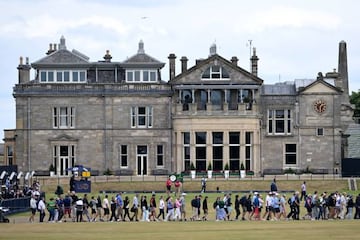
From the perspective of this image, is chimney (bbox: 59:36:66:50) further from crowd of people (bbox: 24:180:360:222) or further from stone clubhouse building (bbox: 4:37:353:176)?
crowd of people (bbox: 24:180:360:222)

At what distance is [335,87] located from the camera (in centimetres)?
10550

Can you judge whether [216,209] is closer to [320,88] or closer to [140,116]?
[140,116]

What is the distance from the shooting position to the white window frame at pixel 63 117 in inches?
4149

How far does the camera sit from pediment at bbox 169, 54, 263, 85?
10501cm

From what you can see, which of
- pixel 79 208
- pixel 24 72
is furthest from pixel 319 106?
pixel 79 208

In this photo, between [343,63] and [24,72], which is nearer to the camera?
[24,72]

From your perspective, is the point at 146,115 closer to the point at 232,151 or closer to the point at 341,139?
the point at 232,151

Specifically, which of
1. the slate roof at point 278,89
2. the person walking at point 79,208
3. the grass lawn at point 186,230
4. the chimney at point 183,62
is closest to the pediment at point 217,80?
the slate roof at point 278,89

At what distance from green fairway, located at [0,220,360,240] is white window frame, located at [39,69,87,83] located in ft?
126

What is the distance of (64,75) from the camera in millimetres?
106625

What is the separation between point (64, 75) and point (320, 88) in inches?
817

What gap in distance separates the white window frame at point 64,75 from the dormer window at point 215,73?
9910 mm

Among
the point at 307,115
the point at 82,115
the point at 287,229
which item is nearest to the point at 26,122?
the point at 82,115

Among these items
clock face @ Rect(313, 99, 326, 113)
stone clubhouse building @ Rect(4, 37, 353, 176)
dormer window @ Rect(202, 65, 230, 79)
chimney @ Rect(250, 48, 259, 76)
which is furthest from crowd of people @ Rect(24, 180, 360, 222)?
chimney @ Rect(250, 48, 259, 76)
